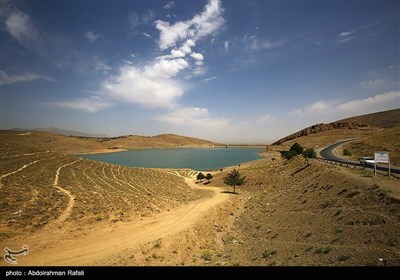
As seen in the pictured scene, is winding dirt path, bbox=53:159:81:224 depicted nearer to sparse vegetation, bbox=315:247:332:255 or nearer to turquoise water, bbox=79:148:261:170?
sparse vegetation, bbox=315:247:332:255

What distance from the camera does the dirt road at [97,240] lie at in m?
14.4

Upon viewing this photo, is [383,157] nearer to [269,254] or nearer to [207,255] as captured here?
[269,254]

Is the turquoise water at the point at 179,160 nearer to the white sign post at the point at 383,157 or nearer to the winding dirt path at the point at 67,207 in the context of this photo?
the winding dirt path at the point at 67,207

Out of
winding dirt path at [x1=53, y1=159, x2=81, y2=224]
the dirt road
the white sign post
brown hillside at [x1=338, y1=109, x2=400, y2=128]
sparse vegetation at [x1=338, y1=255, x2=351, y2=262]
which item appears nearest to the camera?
sparse vegetation at [x1=338, y1=255, x2=351, y2=262]

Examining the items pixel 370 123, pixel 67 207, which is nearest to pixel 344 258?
pixel 67 207

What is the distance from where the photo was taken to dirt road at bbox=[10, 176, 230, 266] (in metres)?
14.4

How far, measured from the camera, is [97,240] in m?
17.5

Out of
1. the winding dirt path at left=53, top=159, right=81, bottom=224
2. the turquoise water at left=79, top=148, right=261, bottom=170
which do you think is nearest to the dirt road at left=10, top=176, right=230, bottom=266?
the winding dirt path at left=53, top=159, right=81, bottom=224

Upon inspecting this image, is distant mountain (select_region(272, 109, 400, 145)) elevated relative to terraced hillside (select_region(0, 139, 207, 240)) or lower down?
elevated

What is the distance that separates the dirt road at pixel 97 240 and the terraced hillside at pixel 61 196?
178 cm

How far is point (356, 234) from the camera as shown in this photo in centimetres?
1343

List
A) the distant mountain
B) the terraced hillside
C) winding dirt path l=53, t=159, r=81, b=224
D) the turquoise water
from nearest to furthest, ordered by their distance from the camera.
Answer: the terraced hillside → winding dirt path l=53, t=159, r=81, b=224 → the turquoise water → the distant mountain

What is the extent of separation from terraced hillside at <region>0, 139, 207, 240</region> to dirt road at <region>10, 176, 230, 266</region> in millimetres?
1785
